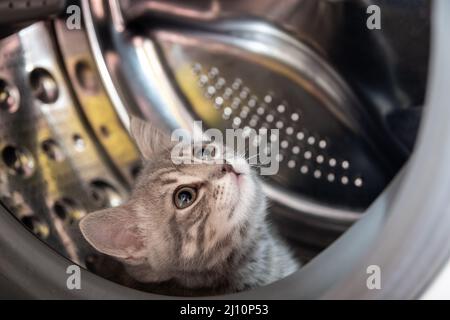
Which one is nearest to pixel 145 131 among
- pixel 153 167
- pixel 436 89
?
pixel 153 167

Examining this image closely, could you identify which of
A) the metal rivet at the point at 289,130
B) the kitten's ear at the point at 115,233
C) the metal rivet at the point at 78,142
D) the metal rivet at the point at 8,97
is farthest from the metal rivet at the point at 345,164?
the metal rivet at the point at 8,97

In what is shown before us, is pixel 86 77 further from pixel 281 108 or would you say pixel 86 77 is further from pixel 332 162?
pixel 332 162

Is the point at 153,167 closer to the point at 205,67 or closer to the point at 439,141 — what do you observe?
the point at 205,67

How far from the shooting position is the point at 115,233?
2.64 ft

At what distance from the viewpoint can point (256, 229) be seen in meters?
0.92

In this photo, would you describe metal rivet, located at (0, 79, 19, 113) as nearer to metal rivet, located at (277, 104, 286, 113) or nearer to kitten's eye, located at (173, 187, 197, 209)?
kitten's eye, located at (173, 187, 197, 209)

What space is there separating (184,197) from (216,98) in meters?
0.30

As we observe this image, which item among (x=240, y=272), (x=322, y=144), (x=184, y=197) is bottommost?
(x=240, y=272)

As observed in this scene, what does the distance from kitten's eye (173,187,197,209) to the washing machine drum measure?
17 cm

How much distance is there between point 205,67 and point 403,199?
2.07 ft

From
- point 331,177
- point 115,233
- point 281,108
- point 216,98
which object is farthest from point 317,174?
point 115,233

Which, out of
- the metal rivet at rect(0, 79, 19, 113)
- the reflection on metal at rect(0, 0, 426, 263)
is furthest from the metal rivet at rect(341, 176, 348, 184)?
the metal rivet at rect(0, 79, 19, 113)

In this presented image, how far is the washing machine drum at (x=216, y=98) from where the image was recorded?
902 millimetres
